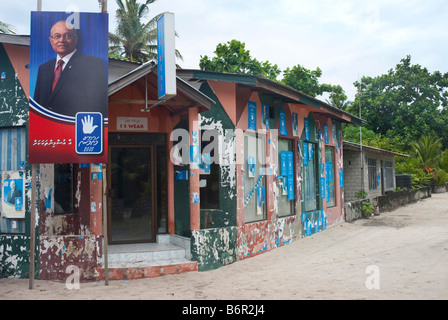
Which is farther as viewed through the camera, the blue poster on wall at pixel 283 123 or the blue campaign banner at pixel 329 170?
the blue campaign banner at pixel 329 170

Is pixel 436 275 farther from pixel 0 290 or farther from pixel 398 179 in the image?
pixel 398 179

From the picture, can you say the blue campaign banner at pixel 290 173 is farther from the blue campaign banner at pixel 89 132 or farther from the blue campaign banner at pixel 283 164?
the blue campaign banner at pixel 89 132

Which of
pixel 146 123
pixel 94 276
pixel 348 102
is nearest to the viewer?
pixel 94 276

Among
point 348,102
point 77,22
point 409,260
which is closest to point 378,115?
point 348,102

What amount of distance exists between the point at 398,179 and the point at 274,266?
1922 centimetres

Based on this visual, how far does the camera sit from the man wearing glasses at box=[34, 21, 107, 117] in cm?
658

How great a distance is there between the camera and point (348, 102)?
36562 mm

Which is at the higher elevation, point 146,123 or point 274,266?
point 146,123

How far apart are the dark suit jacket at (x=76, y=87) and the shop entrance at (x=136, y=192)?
6.51 feet

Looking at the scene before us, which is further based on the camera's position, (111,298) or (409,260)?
(409,260)

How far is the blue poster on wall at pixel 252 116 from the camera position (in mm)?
9227

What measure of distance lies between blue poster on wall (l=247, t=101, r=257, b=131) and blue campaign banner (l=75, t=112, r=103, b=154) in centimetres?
363

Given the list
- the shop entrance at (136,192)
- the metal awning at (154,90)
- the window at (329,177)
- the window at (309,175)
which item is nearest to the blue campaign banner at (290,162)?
the window at (309,175)

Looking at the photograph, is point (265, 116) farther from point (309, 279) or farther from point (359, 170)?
point (359, 170)
